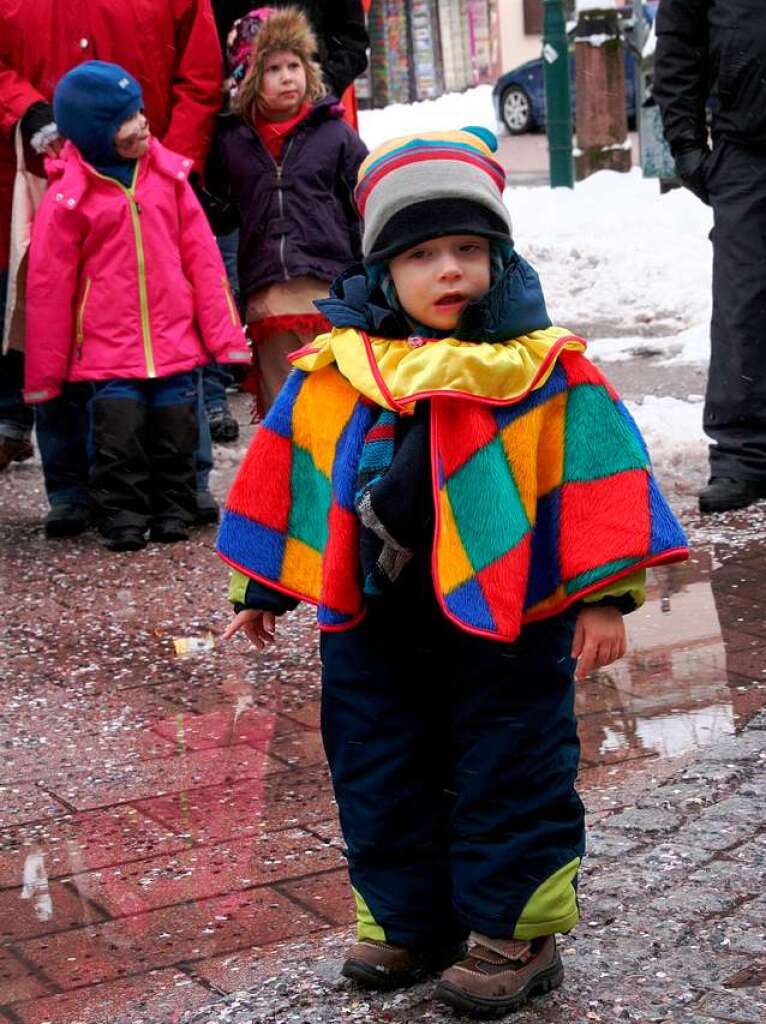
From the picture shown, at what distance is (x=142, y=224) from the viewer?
6801 millimetres

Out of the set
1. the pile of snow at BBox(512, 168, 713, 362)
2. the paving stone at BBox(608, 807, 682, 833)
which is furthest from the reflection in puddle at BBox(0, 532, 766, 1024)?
the pile of snow at BBox(512, 168, 713, 362)

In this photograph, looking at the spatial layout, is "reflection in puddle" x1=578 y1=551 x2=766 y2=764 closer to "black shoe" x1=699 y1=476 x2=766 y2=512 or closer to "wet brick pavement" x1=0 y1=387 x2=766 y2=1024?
"wet brick pavement" x1=0 y1=387 x2=766 y2=1024

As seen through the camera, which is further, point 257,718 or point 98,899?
point 257,718

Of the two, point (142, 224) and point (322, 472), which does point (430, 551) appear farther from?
point (142, 224)

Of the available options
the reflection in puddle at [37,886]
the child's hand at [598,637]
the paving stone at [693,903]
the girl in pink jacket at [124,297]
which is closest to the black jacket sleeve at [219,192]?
the girl in pink jacket at [124,297]

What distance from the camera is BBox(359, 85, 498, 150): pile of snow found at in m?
26.0

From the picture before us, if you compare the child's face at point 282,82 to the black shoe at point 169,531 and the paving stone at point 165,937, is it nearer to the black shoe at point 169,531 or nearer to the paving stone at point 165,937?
the black shoe at point 169,531

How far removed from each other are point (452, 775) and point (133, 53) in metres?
4.66

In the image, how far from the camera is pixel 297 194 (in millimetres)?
7273

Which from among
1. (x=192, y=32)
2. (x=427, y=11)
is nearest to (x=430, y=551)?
(x=192, y=32)

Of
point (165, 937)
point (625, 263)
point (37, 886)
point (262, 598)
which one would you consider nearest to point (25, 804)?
point (37, 886)

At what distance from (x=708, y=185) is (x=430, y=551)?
155 inches

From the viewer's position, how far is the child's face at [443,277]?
324 centimetres

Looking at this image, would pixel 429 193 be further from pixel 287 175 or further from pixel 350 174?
pixel 350 174
